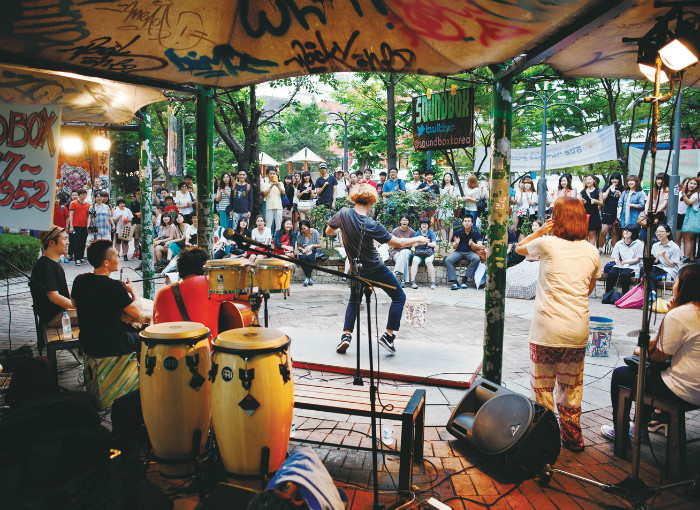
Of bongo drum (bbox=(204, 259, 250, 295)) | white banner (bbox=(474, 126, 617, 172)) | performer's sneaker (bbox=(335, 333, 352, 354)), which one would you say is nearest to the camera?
bongo drum (bbox=(204, 259, 250, 295))

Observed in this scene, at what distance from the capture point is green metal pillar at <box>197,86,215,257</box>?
5309 mm

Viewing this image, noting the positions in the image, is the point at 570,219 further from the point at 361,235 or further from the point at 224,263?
the point at 224,263

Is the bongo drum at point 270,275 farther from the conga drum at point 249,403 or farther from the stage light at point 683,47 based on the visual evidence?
the stage light at point 683,47

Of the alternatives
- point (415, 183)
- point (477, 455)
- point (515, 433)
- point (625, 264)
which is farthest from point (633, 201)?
point (515, 433)

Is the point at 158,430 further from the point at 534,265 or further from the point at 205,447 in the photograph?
the point at 534,265

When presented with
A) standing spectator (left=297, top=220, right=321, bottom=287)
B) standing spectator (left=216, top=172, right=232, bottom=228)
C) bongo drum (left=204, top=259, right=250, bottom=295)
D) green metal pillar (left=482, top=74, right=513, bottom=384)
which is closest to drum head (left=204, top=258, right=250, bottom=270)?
bongo drum (left=204, top=259, right=250, bottom=295)

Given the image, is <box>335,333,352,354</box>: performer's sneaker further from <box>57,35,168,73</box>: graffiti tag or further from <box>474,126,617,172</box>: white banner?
<box>474,126,617,172</box>: white banner

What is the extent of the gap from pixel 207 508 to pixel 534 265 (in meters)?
9.81

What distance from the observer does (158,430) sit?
3172mm

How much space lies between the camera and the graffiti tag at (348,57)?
419 cm

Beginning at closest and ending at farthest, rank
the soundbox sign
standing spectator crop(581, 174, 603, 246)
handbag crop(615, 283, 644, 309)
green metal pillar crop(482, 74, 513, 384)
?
green metal pillar crop(482, 74, 513, 384) → the soundbox sign → handbag crop(615, 283, 644, 309) → standing spectator crop(581, 174, 603, 246)

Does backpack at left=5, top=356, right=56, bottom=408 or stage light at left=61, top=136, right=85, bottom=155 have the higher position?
stage light at left=61, top=136, right=85, bottom=155

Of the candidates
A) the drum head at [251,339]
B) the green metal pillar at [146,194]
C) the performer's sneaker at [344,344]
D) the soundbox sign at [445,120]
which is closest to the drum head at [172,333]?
the drum head at [251,339]

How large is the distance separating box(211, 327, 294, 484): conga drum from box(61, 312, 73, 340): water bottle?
8.75 feet
